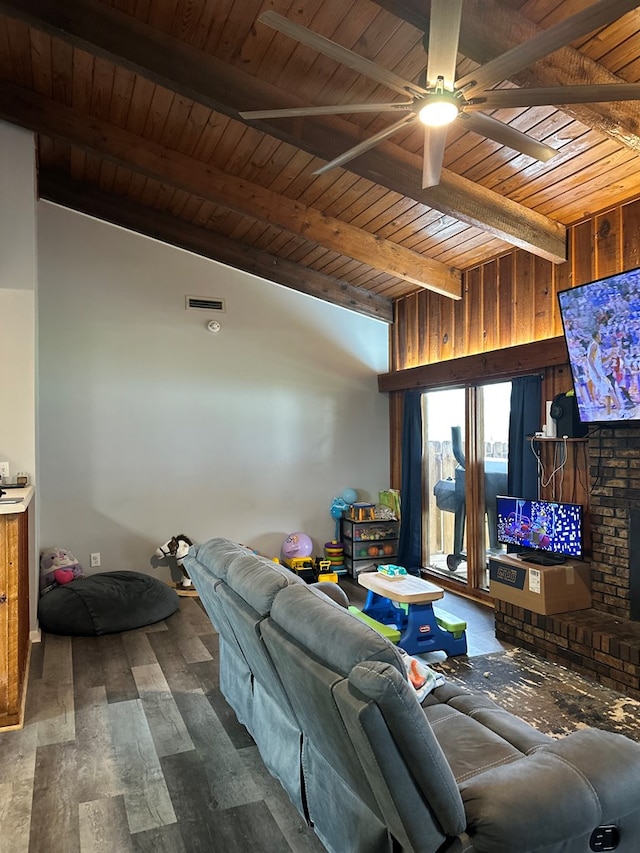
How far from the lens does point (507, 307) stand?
16.4 feet

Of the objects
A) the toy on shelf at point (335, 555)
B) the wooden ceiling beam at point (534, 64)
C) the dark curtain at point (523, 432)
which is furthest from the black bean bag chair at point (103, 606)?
the wooden ceiling beam at point (534, 64)

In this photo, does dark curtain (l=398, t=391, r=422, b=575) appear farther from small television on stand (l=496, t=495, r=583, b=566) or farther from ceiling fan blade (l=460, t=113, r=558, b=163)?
ceiling fan blade (l=460, t=113, r=558, b=163)

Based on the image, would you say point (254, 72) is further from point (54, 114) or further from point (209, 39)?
point (54, 114)

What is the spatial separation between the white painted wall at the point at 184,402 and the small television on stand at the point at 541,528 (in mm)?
2412

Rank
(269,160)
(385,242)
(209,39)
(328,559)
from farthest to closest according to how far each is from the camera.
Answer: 1. (328,559)
2. (385,242)
3. (269,160)
4. (209,39)

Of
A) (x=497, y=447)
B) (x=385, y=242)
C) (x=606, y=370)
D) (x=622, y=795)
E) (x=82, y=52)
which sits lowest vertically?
(x=622, y=795)

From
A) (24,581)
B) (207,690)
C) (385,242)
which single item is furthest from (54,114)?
(207,690)

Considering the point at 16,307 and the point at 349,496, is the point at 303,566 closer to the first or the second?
the point at 349,496

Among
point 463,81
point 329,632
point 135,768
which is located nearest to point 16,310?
point 135,768

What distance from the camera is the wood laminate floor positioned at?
6.97 ft

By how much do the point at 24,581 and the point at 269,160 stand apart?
3.48 metres

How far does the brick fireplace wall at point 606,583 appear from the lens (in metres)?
3.60

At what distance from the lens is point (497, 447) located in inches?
209

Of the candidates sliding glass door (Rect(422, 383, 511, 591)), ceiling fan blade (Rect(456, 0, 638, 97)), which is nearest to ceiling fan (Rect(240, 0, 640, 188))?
ceiling fan blade (Rect(456, 0, 638, 97))
